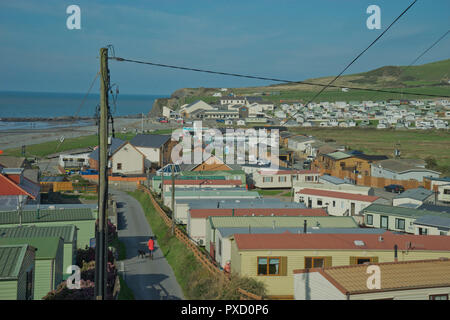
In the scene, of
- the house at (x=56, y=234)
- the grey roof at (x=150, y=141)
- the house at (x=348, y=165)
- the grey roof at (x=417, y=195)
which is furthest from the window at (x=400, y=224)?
the grey roof at (x=150, y=141)

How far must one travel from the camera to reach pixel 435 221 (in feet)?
86.3

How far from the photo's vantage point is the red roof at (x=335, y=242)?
1722 cm

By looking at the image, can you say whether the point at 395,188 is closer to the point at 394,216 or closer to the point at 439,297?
the point at 394,216

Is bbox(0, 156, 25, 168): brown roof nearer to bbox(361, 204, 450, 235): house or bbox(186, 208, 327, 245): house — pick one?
bbox(186, 208, 327, 245): house

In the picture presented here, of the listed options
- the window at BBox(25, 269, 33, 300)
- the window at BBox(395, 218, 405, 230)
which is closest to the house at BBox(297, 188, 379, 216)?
the window at BBox(395, 218, 405, 230)

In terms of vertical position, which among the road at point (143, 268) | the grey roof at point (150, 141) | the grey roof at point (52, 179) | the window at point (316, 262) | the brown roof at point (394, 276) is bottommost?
the road at point (143, 268)

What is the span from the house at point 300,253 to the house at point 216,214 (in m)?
7.87

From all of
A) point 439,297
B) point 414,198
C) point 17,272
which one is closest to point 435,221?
point 414,198

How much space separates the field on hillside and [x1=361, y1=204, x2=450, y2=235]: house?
84.0 ft

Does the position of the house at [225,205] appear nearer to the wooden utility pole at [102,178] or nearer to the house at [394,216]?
the house at [394,216]

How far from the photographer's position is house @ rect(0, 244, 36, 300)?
11.4m

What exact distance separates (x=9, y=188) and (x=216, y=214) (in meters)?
13.7

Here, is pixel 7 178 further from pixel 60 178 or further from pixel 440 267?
pixel 440 267

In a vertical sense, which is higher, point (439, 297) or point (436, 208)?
point (439, 297)
